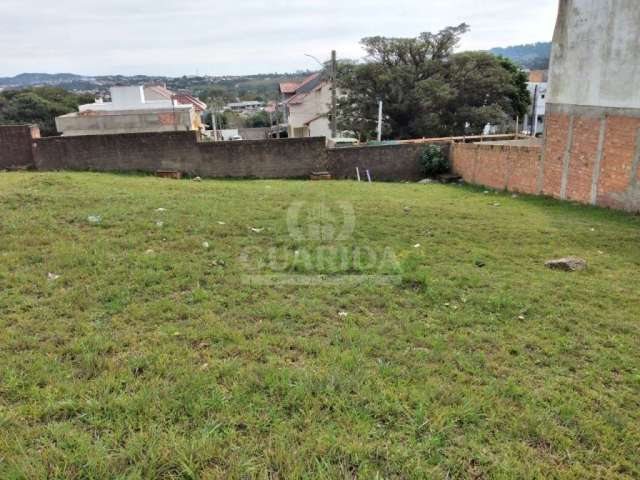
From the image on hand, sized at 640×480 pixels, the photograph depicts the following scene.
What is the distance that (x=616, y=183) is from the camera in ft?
27.7

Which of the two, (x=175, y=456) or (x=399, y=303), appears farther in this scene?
(x=399, y=303)

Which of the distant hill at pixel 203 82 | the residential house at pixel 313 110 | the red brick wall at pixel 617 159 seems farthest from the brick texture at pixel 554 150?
the distant hill at pixel 203 82

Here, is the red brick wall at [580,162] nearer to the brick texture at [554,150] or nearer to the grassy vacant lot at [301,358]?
the brick texture at [554,150]

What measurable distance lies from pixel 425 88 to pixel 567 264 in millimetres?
18417

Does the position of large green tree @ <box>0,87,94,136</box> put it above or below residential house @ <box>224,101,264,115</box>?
below

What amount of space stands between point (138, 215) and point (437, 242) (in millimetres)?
3798

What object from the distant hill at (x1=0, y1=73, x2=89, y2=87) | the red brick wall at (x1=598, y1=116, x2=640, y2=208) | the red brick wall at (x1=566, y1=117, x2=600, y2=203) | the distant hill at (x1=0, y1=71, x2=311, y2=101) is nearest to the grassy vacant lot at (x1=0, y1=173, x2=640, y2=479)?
the red brick wall at (x1=598, y1=116, x2=640, y2=208)

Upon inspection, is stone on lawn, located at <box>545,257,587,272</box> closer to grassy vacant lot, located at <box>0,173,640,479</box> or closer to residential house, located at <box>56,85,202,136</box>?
grassy vacant lot, located at <box>0,173,640,479</box>

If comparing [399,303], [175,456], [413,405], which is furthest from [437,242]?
[175,456]

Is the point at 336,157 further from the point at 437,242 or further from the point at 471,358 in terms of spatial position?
the point at 471,358

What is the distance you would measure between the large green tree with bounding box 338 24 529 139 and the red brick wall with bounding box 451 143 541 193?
887cm

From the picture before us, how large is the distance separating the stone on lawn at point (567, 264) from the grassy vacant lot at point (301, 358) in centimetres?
13

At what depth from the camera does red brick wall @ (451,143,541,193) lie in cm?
1062

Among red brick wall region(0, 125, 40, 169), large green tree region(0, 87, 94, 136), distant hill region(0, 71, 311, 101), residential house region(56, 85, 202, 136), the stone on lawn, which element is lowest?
the stone on lawn
